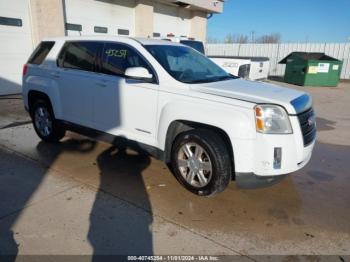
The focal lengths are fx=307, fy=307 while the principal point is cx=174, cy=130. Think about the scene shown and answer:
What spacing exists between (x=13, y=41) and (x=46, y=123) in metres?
6.23

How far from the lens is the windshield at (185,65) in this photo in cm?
395

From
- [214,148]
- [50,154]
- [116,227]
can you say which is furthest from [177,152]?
[50,154]

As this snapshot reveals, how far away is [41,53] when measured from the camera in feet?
17.6

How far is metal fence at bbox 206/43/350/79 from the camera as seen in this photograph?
71.1ft

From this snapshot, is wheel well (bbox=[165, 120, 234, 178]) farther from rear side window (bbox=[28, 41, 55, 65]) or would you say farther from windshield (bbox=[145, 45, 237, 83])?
rear side window (bbox=[28, 41, 55, 65])

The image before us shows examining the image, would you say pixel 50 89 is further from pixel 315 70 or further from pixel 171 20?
pixel 315 70

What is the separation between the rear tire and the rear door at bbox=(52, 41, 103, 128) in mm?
396

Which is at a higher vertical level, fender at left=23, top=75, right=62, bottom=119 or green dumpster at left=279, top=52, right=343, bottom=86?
fender at left=23, top=75, right=62, bottom=119

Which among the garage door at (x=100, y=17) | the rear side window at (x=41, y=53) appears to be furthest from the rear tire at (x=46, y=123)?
the garage door at (x=100, y=17)

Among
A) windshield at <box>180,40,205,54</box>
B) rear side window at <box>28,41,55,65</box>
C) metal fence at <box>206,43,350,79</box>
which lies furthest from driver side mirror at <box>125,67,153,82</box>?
metal fence at <box>206,43,350,79</box>

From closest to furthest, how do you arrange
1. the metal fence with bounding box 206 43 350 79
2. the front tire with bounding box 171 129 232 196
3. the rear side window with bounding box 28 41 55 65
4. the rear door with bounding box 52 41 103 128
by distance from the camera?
1. the front tire with bounding box 171 129 232 196
2. the rear door with bounding box 52 41 103 128
3. the rear side window with bounding box 28 41 55 65
4. the metal fence with bounding box 206 43 350 79

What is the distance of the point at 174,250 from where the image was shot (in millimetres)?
2762

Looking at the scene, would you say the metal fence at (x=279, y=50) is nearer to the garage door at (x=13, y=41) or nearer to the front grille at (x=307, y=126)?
the garage door at (x=13, y=41)

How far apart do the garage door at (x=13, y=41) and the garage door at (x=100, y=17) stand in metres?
1.58
